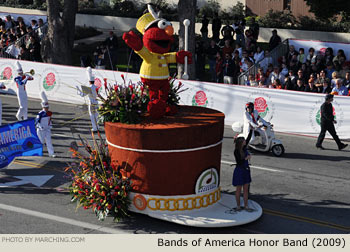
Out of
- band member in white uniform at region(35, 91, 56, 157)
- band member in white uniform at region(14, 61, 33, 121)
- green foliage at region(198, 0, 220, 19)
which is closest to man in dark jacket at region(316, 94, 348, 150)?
Result: band member in white uniform at region(35, 91, 56, 157)

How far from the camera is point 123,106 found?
12.2 m

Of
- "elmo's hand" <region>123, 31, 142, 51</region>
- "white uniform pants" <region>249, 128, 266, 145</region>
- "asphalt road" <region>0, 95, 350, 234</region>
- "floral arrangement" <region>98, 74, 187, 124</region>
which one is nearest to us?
"elmo's hand" <region>123, 31, 142, 51</region>

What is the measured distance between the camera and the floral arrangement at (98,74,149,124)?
39.9 feet

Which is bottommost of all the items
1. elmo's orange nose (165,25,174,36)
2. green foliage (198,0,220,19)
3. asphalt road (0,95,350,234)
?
asphalt road (0,95,350,234)

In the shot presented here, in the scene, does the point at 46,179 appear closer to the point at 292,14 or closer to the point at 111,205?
the point at 111,205

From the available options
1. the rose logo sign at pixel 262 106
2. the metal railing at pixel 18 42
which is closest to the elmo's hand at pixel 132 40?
the rose logo sign at pixel 262 106

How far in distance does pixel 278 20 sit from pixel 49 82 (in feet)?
48.8

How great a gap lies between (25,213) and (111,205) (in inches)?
80.8

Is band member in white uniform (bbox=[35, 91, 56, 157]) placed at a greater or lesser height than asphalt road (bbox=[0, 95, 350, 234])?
greater

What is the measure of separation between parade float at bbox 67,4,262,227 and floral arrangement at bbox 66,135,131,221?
2 centimetres

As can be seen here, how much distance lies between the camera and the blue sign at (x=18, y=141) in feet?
49.8

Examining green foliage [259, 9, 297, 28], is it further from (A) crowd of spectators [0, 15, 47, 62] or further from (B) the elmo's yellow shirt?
(B) the elmo's yellow shirt

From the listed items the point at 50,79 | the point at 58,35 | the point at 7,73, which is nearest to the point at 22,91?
the point at 50,79

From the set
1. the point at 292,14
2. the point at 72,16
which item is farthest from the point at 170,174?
the point at 292,14
